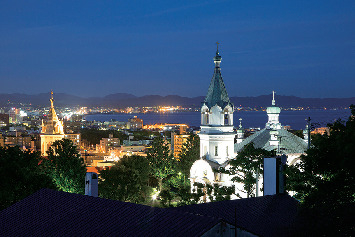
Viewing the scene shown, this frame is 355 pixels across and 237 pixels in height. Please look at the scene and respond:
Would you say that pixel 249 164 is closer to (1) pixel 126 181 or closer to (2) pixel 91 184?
(1) pixel 126 181

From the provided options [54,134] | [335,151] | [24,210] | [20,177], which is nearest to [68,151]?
[20,177]

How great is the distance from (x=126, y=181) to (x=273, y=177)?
1971cm

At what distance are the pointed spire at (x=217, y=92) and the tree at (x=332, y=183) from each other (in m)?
20.8

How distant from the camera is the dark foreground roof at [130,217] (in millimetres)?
10102

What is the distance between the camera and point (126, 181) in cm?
3344

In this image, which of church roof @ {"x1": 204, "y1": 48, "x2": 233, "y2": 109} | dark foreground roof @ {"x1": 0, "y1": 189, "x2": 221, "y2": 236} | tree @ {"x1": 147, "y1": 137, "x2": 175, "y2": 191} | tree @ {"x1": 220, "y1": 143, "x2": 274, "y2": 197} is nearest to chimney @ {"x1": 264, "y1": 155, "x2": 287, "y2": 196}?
dark foreground roof @ {"x1": 0, "y1": 189, "x2": 221, "y2": 236}

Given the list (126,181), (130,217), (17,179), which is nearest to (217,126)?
(126,181)

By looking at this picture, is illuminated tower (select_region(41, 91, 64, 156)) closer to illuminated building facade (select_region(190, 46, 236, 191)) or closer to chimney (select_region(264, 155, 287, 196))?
illuminated building facade (select_region(190, 46, 236, 191))

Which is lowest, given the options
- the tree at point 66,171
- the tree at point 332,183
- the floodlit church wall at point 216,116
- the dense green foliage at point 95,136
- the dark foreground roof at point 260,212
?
the dense green foliage at point 95,136

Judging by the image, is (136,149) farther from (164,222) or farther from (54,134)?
(164,222)

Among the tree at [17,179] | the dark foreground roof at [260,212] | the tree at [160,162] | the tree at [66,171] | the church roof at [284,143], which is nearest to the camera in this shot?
the dark foreground roof at [260,212]

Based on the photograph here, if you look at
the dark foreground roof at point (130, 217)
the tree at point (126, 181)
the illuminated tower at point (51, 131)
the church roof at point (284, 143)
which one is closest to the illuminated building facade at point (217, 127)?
the church roof at point (284, 143)

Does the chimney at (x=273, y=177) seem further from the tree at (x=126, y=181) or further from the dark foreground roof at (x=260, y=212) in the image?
the tree at (x=126, y=181)

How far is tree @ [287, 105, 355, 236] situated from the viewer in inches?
465
